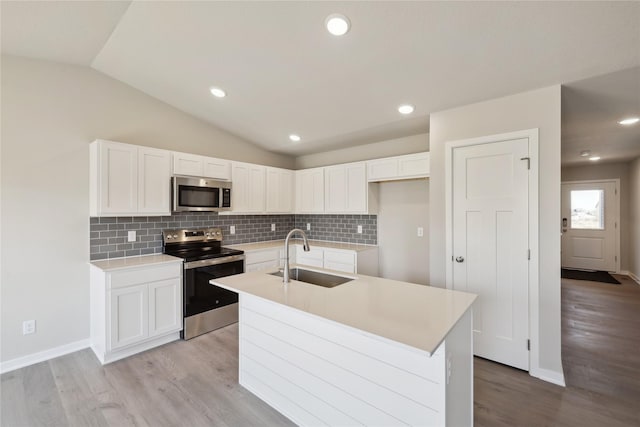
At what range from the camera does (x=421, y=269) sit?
3.86 meters

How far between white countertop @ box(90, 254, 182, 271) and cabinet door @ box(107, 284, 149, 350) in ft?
0.71

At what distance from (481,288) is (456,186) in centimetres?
102

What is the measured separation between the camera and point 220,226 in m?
4.18

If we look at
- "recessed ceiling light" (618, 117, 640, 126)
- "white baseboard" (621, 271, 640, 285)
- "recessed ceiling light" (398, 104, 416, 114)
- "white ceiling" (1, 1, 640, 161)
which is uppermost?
"white ceiling" (1, 1, 640, 161)

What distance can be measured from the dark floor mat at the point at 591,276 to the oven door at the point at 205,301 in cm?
656

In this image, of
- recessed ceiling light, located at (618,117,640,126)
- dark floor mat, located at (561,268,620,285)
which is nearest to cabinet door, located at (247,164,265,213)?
recessed ceiling light, located at (618,117,640,126)

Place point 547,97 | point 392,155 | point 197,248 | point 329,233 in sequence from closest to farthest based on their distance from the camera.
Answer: point 547,97, point 197,248, point 392,155, point 329,233

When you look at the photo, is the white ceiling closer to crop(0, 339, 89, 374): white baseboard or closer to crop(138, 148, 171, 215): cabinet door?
crop(138, 148, 171, 215): cabinet door

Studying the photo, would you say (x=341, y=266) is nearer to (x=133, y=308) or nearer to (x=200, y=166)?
(x=200, y=166)

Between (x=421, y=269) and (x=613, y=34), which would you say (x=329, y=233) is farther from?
(x=613, y=34)

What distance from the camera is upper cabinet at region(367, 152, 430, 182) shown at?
11.5 feet

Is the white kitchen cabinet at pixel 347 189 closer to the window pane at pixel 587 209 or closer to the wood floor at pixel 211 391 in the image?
the wood floor at pixel 211 391

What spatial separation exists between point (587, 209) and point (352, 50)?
716 cm

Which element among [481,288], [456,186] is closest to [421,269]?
[481,288]
